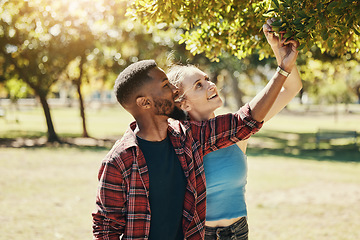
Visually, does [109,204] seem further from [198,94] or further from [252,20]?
[252,20]

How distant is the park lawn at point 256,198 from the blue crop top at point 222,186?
157 inches

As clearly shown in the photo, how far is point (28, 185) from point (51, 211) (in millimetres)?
2637

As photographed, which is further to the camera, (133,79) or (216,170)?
(216,170)

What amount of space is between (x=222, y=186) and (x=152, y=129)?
684 mm

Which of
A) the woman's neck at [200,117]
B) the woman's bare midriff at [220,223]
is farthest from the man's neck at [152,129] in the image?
the woman's bare midriff at [220,223]

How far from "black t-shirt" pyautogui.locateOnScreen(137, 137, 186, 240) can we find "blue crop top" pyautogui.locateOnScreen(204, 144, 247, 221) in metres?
0.42

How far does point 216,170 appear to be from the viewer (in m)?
2.54

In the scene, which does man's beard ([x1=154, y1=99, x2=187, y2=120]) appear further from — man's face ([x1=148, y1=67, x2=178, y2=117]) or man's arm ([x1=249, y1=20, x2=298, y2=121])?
man's arm ([x1=249, y1=20, x2=298, y2=121])

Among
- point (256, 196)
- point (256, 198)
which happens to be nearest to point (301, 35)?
point (256, 198)

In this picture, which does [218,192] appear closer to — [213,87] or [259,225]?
[213,87]

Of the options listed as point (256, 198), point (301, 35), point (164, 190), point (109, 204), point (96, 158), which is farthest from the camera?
point (96, 158)

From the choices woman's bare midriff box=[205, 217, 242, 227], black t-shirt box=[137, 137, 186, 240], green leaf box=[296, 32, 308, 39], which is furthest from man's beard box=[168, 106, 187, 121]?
green leaf box=[296, 32, 308, 39]

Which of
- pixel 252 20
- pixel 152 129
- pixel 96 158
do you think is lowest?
pixel 96 158

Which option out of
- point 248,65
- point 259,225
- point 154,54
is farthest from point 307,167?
point 154,54
